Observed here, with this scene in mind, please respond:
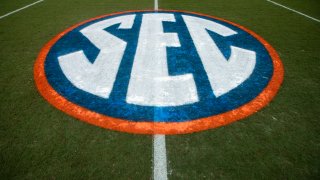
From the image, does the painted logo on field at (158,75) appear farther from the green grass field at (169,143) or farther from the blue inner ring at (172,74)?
the green grass field at (169,143)

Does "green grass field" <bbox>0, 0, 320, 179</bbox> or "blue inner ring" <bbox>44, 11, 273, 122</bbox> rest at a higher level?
"blue inner ring" <bbox>44, 11, 273, 122</bbox>

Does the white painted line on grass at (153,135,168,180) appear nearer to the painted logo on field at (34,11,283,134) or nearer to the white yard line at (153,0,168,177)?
the white yard line at (153,0,168,177)

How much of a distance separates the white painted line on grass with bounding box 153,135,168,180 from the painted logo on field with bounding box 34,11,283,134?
0.36 feet

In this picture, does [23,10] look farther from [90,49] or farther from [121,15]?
[90,49]

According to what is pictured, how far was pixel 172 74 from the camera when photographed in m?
3.49

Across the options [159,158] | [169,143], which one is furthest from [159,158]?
[169,143]

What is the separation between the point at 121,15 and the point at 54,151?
168 inches

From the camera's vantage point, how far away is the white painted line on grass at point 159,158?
2.11 meters

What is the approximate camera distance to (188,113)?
2.76 metres

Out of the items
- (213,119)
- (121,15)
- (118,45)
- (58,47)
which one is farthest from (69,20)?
(213,119)

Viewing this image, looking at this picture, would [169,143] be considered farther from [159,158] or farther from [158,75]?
[158,75]

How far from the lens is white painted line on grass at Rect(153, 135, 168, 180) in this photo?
2.11 meters

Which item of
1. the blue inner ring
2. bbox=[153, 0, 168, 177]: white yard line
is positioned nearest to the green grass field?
bbox=[153, 0, 168, 177]: white yard line

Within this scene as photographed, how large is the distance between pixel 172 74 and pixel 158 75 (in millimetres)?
207
